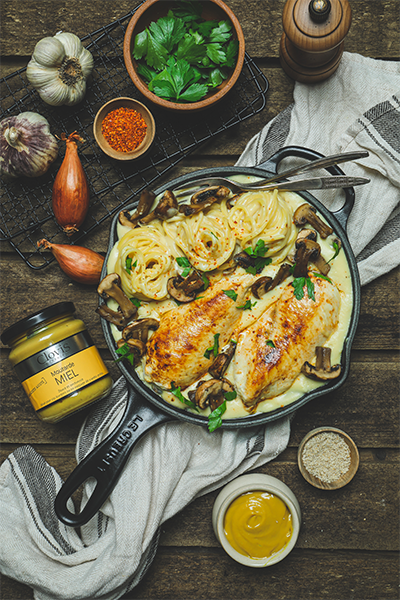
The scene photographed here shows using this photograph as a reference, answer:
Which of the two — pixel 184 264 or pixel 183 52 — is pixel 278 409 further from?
pixel 183 52

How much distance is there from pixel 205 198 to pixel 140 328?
101cm

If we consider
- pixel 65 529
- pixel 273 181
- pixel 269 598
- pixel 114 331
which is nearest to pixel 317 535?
pixel 269 598

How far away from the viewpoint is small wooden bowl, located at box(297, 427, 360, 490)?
9.98ft

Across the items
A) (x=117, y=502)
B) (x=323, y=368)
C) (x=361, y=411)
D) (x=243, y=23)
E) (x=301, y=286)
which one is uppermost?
(x=243, y=23)

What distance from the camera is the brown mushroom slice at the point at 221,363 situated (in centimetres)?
285

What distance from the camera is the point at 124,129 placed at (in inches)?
118

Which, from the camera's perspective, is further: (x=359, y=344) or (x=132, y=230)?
(x=359, y=344)

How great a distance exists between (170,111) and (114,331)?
64.4 inches

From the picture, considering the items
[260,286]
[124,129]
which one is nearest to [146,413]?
[260,286]

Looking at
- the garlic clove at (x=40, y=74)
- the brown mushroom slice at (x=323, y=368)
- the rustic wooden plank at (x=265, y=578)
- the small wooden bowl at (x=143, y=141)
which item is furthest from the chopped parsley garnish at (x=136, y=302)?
the rustic wooden plank at (x=265, y=578)

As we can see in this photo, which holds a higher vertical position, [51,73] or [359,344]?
[51,73]

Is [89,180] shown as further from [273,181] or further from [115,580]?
[115,580]

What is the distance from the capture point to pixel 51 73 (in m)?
2.95

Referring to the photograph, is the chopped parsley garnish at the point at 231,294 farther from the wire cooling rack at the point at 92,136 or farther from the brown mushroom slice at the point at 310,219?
the wire cooling rack at the point at 92,136
